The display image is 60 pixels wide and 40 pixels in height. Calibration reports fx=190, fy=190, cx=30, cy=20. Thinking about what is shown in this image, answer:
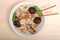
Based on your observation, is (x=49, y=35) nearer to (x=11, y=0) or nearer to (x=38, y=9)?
(x=38, y=9)

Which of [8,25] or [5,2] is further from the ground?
[5,2]

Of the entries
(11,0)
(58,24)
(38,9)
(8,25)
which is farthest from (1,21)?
(58,24)

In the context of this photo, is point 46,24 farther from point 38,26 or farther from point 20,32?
point 20,32

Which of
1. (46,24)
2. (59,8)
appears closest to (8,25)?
(46,24)

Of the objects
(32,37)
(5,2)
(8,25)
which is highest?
(5,2)

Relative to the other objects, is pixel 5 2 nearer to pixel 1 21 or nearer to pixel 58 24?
pixel 1 21

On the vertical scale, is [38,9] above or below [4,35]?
above
